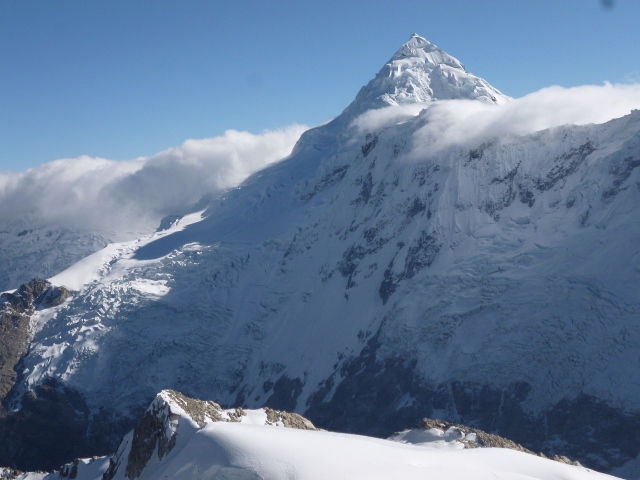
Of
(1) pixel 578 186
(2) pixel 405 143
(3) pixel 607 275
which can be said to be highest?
(2) pixel 405 143

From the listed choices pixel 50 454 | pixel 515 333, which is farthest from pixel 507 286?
pixel 50 454

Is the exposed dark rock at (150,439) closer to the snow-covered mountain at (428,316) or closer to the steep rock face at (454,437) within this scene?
the steep rock face at (454,437)

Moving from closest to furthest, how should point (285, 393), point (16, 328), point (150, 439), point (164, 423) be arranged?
1. point (164, 423)
2. point (150, 439)
3. point (285, 393)
4. point (16, 328)

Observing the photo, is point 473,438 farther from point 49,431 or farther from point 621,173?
point 49,431

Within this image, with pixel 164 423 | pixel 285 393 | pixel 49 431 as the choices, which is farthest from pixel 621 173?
pixel 49 431

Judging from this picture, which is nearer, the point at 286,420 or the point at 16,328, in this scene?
the point at 286,420

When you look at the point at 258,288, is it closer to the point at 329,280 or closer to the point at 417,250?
the point at 329,280
